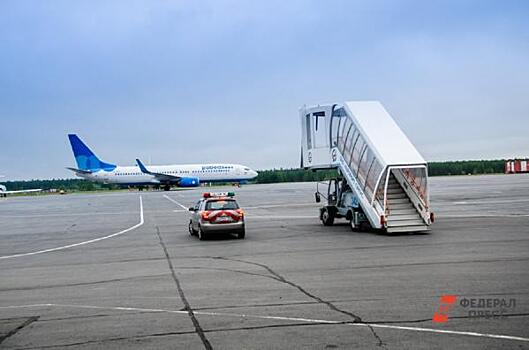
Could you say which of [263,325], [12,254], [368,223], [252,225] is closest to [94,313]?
[263,325]

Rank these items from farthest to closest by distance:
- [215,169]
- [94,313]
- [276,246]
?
[215,169]
[276,246]
[94,313]

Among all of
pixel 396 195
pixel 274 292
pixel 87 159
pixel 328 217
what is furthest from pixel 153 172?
pixel 274 292

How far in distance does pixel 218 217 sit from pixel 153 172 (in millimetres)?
72508

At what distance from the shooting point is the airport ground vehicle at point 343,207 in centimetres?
2431

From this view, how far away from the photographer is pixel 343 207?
26.6 m

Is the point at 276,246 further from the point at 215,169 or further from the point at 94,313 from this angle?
the point at 215,169

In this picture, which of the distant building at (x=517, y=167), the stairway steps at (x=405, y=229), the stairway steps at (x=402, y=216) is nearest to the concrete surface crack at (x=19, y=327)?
the stairway steps at (x=405, y=229)

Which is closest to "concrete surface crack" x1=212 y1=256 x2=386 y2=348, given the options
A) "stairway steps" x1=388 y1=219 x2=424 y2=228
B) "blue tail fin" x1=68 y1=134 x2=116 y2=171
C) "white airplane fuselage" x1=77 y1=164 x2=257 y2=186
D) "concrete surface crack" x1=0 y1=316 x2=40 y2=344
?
"concrete surface crack" x1=0 y1=316 x2=40 y2=344

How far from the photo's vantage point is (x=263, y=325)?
8.76 meters

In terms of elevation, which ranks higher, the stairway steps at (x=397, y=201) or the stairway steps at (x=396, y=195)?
the stairway steps at (x=396, y=195)

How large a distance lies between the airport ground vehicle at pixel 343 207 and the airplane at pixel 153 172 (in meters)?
63.9

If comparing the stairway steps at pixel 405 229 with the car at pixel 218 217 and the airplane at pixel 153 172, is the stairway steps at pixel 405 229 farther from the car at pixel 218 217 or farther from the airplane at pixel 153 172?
the airplane at pixel 153 172

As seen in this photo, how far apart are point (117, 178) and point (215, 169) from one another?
15083mm

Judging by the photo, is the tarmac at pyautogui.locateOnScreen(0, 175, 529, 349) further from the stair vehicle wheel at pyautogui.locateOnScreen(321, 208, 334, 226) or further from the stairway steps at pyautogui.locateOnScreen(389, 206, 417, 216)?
the stair vehicle wheel at pyautogui.locateOnScreen(321, 208, 334, 226)
